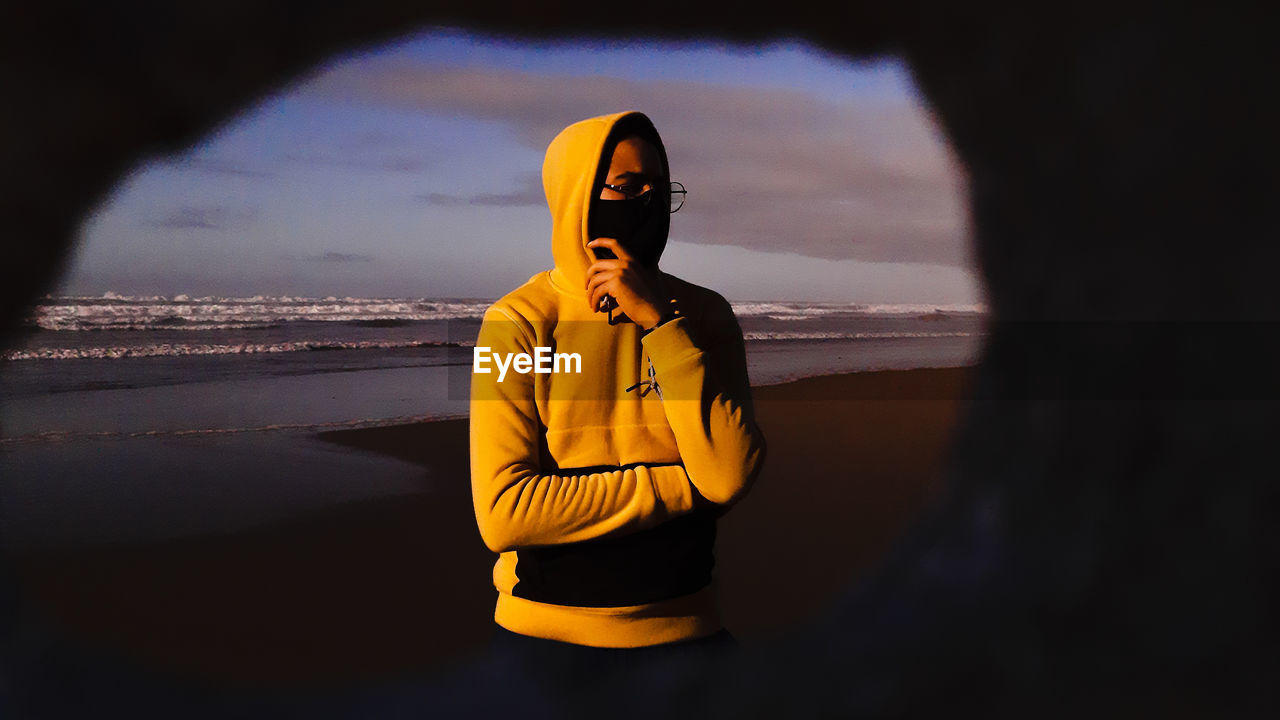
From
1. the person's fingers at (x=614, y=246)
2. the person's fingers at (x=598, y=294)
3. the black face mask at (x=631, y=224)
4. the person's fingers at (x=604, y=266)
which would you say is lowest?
the person's fingers at (x=598, y=294)

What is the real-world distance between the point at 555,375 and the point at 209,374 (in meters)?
5.77

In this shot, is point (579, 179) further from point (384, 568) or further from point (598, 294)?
point (384, 568)

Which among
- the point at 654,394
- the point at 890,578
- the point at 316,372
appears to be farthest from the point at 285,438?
the point at 654,394

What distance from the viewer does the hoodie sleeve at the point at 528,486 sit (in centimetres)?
141

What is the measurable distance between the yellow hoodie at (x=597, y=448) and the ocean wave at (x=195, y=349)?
18.8 ft

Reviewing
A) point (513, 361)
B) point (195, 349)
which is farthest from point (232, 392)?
point (513, 361)

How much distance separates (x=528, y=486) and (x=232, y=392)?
4957mm

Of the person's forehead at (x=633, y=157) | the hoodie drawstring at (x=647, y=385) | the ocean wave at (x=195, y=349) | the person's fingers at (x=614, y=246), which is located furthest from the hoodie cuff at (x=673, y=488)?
the ocean wave at (x=195, y=349)

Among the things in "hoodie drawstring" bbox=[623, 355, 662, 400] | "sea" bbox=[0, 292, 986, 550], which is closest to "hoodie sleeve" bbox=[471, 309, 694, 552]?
"hoodie drawstring" bbox=[623, 355, 662, 400]

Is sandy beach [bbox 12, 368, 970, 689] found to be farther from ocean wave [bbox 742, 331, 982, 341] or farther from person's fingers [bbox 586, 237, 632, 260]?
ocean wave [bbox 742, 331, 982, 341]

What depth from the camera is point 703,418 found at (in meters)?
1.39

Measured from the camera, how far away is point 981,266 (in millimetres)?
2391

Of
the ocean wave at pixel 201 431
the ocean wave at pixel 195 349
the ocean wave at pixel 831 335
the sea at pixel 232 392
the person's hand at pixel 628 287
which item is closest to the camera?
the person's hand at pixel 628 287

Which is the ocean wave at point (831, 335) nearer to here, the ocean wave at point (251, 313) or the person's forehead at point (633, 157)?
the ocean wave at point (251, 313)
